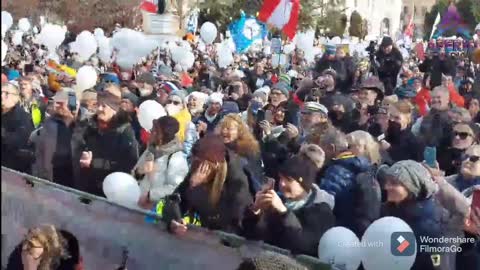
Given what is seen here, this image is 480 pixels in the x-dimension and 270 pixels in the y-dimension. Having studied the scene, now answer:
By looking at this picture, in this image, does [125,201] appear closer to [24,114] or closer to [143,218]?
[143,218]

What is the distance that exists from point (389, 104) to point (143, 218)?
3901mm

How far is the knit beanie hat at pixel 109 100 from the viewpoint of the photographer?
20.0 feet

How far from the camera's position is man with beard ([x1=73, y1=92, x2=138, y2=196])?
5695mm

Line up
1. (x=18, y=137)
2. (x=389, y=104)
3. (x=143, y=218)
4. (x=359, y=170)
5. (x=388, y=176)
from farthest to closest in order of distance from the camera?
(x=389, y=104) → (x=18, y=137) → (x=359, y=170) → (x=388, y=176) → (x=143, y=218)

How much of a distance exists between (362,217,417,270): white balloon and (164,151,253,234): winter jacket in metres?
0.68

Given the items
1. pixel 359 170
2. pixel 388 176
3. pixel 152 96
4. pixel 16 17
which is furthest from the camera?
pixel 16 17

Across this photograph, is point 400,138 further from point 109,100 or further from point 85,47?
point 85,47

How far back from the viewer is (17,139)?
5637mm

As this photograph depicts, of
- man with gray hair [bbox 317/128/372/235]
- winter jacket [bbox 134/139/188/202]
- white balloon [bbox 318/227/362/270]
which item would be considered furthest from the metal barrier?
man with gray hair [bbox 317/128/372/235]

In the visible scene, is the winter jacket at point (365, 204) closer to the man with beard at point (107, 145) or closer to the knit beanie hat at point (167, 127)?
the knit beanie hat at point (167, 127)

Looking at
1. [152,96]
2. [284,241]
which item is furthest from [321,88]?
[284,241]

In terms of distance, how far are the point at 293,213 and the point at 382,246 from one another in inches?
18.2

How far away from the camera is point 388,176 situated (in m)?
4.51

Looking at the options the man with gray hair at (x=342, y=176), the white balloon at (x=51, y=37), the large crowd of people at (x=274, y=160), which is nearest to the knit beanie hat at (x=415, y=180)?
the large crowd of people at (x=274, y=160)
